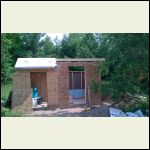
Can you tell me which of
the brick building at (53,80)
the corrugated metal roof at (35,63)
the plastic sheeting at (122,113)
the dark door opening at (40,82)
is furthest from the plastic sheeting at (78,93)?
the plastic sheeting at (122,113)

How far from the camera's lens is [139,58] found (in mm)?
12742

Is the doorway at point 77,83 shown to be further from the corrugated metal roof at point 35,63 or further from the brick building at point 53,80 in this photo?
the corrugated metal roof at point 35,63

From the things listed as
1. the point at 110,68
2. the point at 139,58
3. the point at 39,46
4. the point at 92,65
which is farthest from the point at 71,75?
the point at 39,46

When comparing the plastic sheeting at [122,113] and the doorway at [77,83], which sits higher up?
the doorway at [77,83]

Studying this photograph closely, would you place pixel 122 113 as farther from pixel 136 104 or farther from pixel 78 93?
pixel 78 93

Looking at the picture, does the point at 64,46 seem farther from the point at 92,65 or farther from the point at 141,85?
the point at 141,85

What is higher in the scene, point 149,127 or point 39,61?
point 39,61

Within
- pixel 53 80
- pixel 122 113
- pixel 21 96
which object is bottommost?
pixel 122 113

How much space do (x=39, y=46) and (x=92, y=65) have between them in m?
12.9

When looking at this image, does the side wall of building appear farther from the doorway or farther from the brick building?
the doorway

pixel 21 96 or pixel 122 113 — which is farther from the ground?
pixel 21 96

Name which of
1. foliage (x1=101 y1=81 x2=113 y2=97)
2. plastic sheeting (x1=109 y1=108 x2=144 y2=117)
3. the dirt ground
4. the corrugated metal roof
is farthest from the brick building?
plastic sheeting (x1=109 y1=108 x2=144 y2=117)

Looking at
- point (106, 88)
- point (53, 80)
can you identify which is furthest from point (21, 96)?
point (106, 88)

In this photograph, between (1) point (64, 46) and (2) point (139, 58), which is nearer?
(2) point (139, 58)
